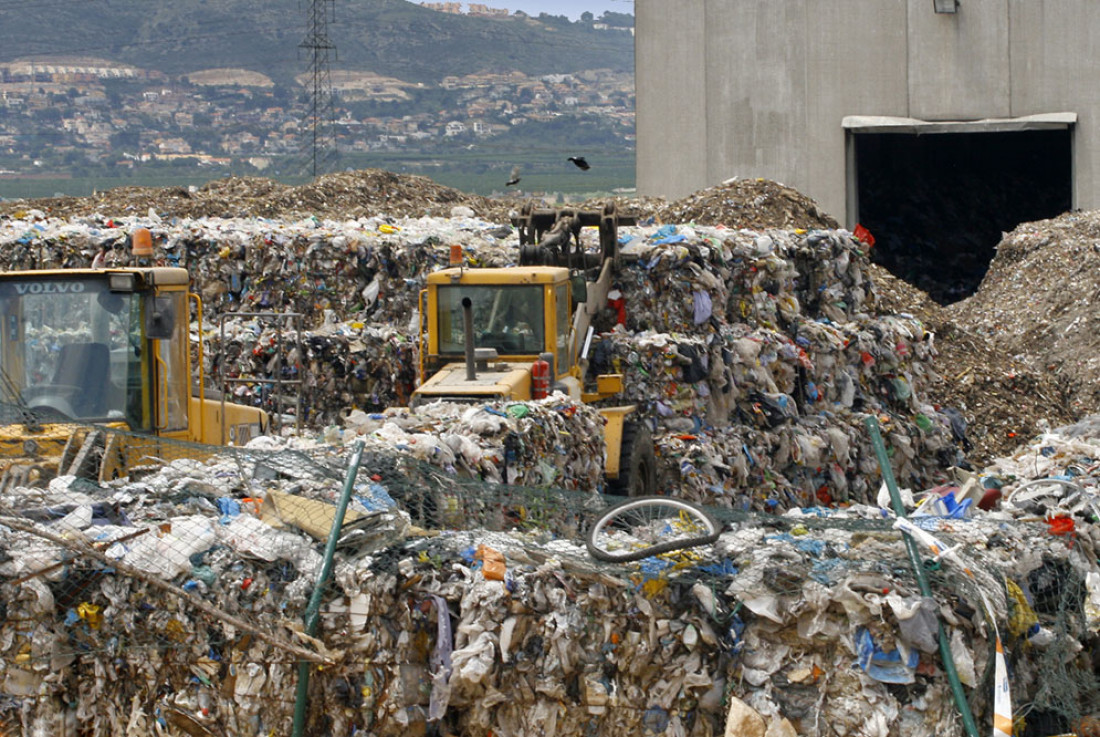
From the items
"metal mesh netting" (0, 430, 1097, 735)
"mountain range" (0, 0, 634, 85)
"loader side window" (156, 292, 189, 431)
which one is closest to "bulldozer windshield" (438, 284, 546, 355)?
"loader side window" (156, 292, 189, 431)

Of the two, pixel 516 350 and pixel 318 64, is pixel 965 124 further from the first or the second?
pixel 318 64

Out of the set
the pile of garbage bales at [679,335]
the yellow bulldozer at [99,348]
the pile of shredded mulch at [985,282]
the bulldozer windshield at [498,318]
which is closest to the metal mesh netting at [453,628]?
the yellow bulldozer at [99,348]

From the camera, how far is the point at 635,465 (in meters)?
10.7

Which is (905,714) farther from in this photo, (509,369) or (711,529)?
(509,369)

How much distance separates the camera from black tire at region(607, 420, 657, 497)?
10.6 metres

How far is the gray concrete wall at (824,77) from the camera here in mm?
25641

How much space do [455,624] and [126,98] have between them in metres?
111

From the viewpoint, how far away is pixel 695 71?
27625mm

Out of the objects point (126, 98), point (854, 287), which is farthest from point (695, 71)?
point (126, 98)

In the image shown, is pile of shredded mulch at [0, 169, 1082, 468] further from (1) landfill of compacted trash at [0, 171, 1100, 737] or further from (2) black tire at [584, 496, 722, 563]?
(2) black tire at [584, 496, 722, 563]

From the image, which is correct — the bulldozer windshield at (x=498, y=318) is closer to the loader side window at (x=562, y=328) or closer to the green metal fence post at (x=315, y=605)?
the loader side window at (x=562, y=328)

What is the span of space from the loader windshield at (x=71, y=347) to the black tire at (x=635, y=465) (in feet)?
13.2

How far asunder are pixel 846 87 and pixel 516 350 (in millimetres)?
17296

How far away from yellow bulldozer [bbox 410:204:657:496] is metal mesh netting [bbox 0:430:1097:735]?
4203 millimetres
